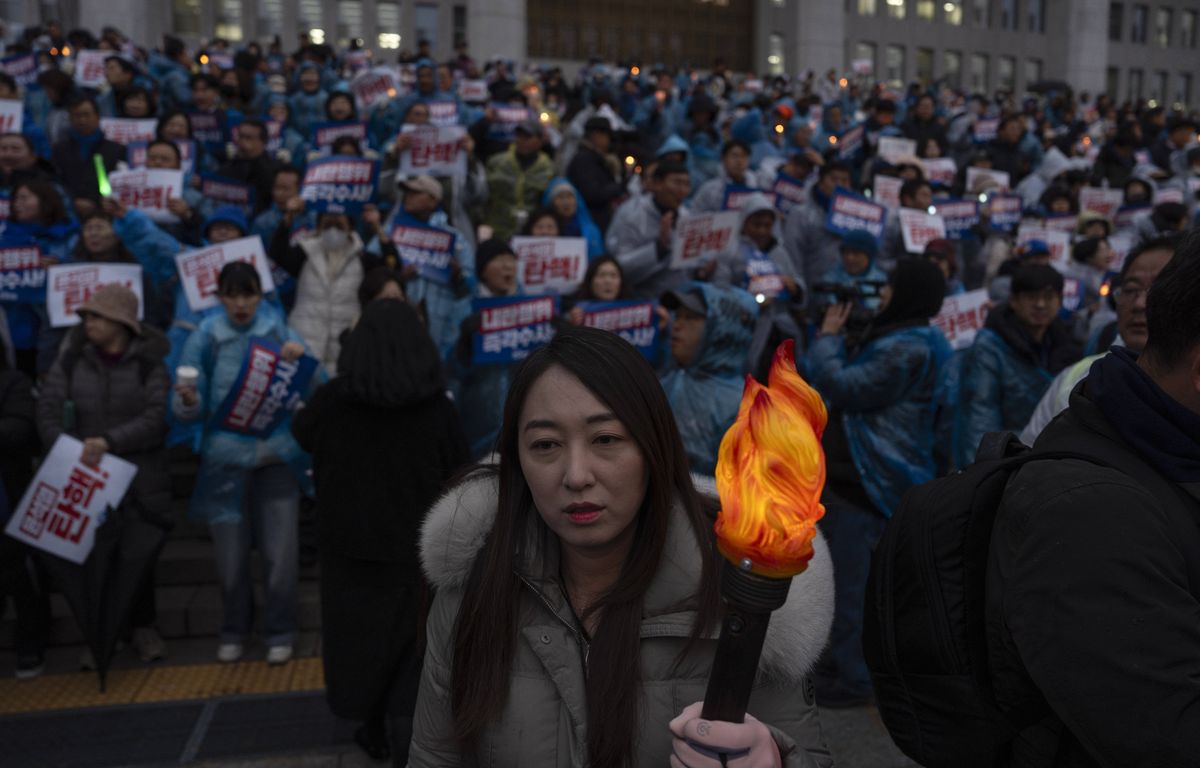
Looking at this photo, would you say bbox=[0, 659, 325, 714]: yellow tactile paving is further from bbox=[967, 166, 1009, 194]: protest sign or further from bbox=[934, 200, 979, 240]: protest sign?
bbox=[967, 166, 1009, 194]: protest sign

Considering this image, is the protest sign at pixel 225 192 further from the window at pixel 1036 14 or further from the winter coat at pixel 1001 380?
the window at pixel 1036 14

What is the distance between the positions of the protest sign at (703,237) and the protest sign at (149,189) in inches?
162

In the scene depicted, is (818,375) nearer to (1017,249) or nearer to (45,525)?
(45,525)

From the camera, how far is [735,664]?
120 centimetres

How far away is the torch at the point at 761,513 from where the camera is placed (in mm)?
1145

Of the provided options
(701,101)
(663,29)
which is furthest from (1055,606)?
(663,29)

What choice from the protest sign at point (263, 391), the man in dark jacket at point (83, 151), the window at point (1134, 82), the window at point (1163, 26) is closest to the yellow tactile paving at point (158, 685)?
the protest sign at point (263, 391)

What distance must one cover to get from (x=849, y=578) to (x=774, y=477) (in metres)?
3.47

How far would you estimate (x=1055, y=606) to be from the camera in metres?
1.39

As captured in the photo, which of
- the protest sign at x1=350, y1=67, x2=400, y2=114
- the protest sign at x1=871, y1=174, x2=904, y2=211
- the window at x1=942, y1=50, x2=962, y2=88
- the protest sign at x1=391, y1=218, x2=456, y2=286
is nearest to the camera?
the protest sign at x1=391, y1=218, x2=456, y2=286

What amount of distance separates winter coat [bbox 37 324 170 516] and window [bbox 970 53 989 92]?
173 feet

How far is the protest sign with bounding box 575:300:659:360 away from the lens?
535 centimetres

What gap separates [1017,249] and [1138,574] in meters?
7.84

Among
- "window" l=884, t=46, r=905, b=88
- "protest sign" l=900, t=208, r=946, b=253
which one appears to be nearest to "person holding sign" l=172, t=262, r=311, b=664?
"protest sign" l=900, t=208, r=946, b=253
